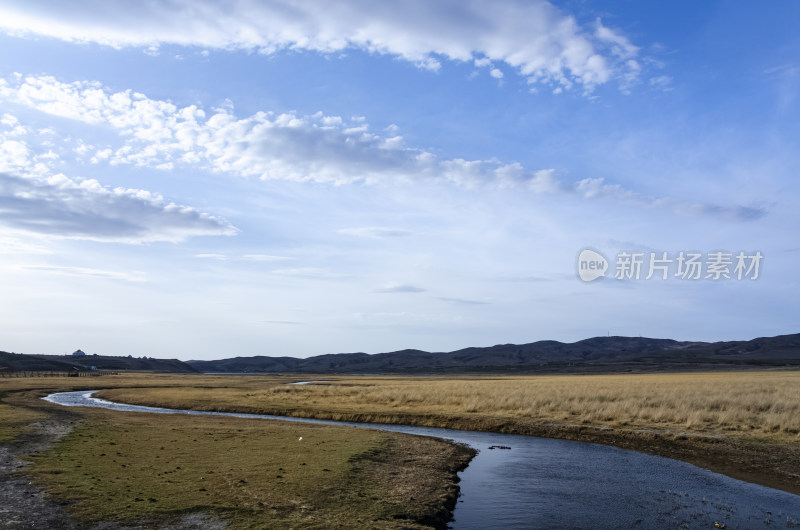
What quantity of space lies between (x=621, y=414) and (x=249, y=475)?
1117 inches

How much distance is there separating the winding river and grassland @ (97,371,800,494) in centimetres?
214

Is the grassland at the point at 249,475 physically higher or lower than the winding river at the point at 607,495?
higher

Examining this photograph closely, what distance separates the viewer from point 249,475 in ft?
60.0

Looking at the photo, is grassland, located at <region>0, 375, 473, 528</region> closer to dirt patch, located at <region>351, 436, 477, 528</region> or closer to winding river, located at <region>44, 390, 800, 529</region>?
dirt patch, located at <region>351, 436, 477, 528</region>

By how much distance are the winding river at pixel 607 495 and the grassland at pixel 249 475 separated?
4.64 feet

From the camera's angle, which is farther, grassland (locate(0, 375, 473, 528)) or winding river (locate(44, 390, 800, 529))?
winding river (locate(44, 390, 800, 529))

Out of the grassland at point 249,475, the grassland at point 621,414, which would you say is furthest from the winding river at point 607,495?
the grassland at point 621,414

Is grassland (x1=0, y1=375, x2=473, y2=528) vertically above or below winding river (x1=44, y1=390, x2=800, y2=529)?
above

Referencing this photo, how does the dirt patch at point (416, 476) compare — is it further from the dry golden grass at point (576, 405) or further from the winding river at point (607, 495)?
the dry golden grass at point (576, 405)

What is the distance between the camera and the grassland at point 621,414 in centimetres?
2574

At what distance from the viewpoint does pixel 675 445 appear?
28391 mm

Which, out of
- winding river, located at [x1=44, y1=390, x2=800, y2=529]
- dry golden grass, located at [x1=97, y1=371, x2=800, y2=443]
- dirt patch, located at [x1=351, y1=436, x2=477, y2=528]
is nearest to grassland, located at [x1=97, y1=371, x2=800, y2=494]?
dry golden grass, located at [x1=97, y1=371, x2=800, y2=443]

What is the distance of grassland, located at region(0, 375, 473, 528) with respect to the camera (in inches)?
558

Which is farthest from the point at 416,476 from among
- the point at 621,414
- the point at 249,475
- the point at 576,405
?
the point at 576,405
